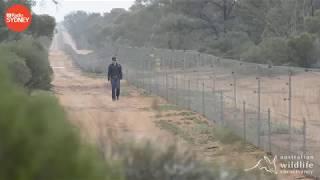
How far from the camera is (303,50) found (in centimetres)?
4297

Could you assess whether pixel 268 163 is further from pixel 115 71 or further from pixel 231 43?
pixel 231 43

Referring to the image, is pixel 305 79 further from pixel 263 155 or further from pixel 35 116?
pixel 35 116


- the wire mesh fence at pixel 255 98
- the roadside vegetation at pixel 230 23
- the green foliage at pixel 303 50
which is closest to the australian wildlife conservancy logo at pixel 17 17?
the wire mesh fence at pixel 255 98

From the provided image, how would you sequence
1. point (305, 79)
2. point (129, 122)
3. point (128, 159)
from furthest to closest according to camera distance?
1. point (129, 122)
2. point (305, 79)
3. point (128, 159)

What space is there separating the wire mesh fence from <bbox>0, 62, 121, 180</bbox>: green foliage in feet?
32.1

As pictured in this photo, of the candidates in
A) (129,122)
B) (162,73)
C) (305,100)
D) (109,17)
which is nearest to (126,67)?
(162,73)

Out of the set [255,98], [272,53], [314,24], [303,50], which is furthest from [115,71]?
[314,24]

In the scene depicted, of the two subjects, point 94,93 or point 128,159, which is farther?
point 94,93

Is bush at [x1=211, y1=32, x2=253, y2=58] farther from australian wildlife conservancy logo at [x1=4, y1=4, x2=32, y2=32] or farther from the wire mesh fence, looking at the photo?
the wire mesh fence

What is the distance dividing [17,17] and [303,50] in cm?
1807

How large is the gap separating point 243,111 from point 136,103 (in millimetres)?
13194

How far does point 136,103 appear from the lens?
30.2m

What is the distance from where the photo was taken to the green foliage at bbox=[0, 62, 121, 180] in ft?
10.2

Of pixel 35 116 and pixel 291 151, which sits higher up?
pixel 35 116
